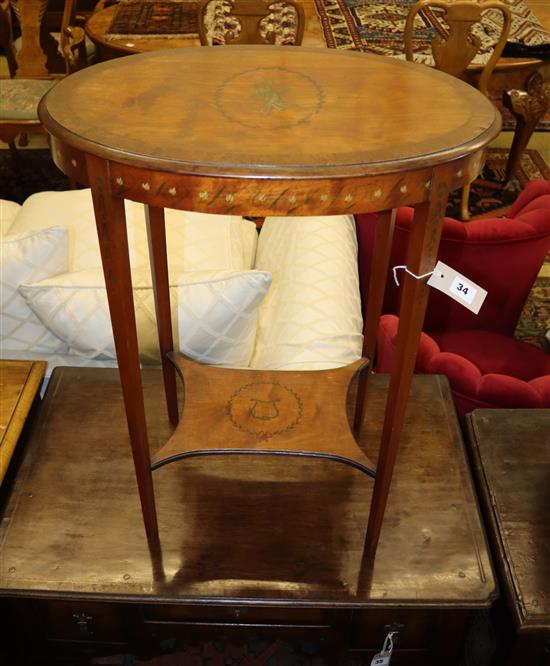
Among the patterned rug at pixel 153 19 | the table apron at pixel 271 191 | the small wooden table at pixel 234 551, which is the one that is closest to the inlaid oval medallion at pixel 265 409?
the small wooden table at pixel 234 551

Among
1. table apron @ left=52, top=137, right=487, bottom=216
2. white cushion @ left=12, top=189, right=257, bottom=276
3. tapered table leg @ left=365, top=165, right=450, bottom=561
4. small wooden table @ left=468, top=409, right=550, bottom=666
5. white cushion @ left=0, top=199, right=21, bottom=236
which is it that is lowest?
white cushion @ left=0, top=199, right=21, bottom=236

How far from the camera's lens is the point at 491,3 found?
226 cm

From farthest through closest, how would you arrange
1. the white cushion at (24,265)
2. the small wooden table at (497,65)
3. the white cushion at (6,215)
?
1. the small wooden table at (497,65)
2. the white cushion at (6,215)
3. the white cushion at (24,265)

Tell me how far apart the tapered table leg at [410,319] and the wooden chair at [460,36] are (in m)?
1.79

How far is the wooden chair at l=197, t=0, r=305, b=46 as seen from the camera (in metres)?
1.90

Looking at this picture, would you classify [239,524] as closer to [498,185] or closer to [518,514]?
[518,514]

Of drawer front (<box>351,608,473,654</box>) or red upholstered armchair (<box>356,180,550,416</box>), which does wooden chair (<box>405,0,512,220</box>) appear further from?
drawer front (<box>351,608,473,654</box>)

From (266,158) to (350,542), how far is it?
70cm

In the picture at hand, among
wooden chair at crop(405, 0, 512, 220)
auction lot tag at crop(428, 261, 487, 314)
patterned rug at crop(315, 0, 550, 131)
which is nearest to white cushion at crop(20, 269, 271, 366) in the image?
auction lot tag at crop(428, 261, 487, 314)

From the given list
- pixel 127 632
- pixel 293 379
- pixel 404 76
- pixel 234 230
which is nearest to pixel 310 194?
pixel 404 76

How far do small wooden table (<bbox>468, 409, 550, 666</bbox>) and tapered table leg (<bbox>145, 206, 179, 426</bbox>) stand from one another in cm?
58

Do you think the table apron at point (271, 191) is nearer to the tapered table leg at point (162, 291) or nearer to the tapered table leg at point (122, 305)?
the tapered table leg at point (122, 305)

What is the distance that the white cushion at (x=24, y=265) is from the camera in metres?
1.28

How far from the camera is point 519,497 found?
3.84ft
